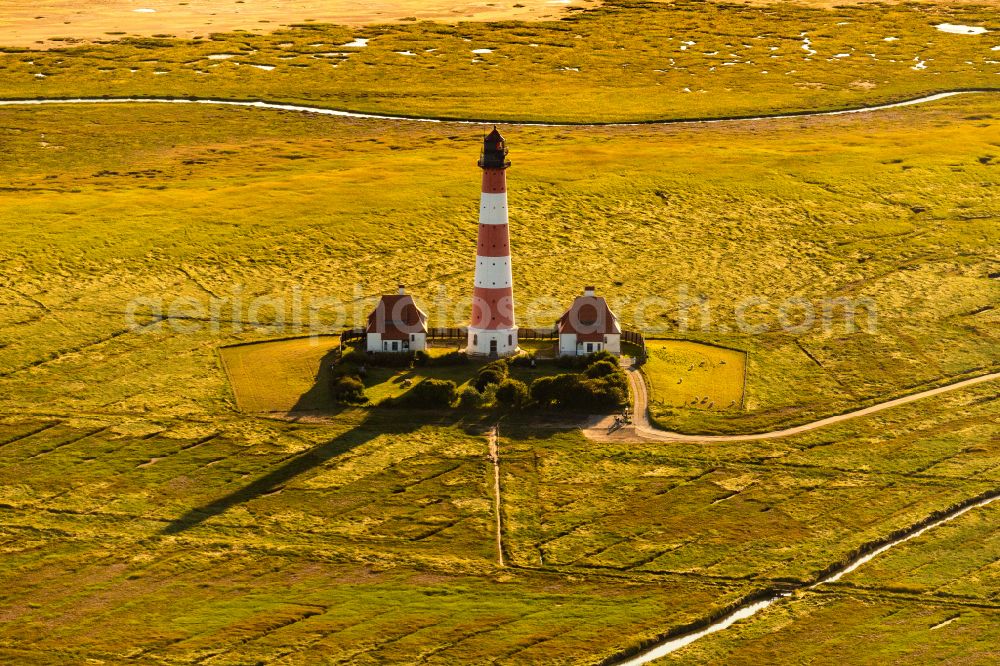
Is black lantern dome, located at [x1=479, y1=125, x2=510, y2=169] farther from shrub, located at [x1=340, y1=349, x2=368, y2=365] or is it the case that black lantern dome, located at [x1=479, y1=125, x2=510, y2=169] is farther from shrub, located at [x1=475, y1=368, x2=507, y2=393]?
shrub, located at [x1=340, y1=349, x2=368, y2=365]

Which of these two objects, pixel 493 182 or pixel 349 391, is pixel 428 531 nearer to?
pixel 349 391

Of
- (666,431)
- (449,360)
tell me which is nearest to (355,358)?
(449,360)

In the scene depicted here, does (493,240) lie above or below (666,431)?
above

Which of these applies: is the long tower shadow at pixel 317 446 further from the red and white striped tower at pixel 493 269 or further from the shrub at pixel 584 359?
the shrub at pixel 584 359

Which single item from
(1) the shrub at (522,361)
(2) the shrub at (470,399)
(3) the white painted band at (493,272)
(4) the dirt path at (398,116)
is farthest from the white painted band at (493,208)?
(4) the dirt path at (398,116)

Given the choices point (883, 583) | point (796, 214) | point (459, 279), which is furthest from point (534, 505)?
point (796, 214)

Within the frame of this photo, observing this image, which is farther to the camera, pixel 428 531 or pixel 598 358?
pixel 598 358
